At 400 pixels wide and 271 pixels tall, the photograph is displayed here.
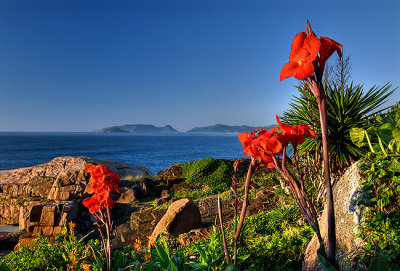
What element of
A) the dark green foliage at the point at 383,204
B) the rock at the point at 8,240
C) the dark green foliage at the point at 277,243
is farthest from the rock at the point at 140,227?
the dark green foliage at the point at 383,204

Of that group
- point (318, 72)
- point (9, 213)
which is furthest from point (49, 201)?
point (318, 72)

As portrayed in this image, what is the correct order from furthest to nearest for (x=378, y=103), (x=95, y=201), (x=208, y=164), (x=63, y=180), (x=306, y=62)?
(x=208, y=164), (x=63, y=180), (x=378, y=103), (x=95, y=201), (x=306, y=62)

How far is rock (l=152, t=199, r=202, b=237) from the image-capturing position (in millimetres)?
5795

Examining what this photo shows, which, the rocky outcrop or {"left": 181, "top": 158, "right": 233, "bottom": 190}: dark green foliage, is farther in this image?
{"left": 181, "top": 158, "right": 233, "bottom": 190}: dark green foliage

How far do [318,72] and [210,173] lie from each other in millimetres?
12099

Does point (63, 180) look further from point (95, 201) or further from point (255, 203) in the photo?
point (95, 201)

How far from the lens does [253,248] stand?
3.15m

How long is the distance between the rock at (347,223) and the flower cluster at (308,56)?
1877 mm

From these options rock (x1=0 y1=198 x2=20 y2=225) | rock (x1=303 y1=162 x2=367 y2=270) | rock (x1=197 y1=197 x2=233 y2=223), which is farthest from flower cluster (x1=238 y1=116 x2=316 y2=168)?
rock (x1=0 y1=198 x2=20 y2=225)

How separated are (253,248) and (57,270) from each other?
8.12 ft

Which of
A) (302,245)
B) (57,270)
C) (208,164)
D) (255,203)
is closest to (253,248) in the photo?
(302,245)

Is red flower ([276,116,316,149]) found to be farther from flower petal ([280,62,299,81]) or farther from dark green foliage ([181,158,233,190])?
dark green foliage ([181,158,233,190])

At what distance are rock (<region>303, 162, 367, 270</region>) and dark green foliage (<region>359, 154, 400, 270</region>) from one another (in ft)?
0.24

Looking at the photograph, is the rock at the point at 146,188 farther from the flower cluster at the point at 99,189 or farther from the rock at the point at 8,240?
the flower cluster at the point at 99,189
